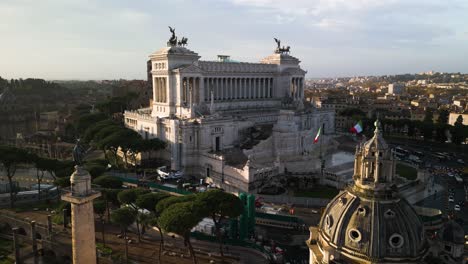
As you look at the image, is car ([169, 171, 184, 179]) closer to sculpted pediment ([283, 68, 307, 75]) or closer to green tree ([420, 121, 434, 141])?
sculpted pediment ([283, 68, 307, 75])

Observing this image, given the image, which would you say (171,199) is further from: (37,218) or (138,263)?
(37,218)

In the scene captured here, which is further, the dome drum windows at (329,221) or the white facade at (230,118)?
the white facade at (230,118)

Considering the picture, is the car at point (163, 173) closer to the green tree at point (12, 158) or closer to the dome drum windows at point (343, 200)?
the green tree at point (12, 158)

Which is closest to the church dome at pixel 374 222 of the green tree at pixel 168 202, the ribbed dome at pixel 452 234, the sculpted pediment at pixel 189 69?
the ribbed dome at pixel 452 234

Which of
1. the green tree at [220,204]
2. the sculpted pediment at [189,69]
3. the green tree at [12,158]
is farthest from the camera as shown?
the sculpted pediment at [189,69]

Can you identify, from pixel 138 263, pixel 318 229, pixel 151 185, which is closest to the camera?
pixel 318 229

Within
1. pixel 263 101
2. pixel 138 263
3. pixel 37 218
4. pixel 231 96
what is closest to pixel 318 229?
pixel 138 263
